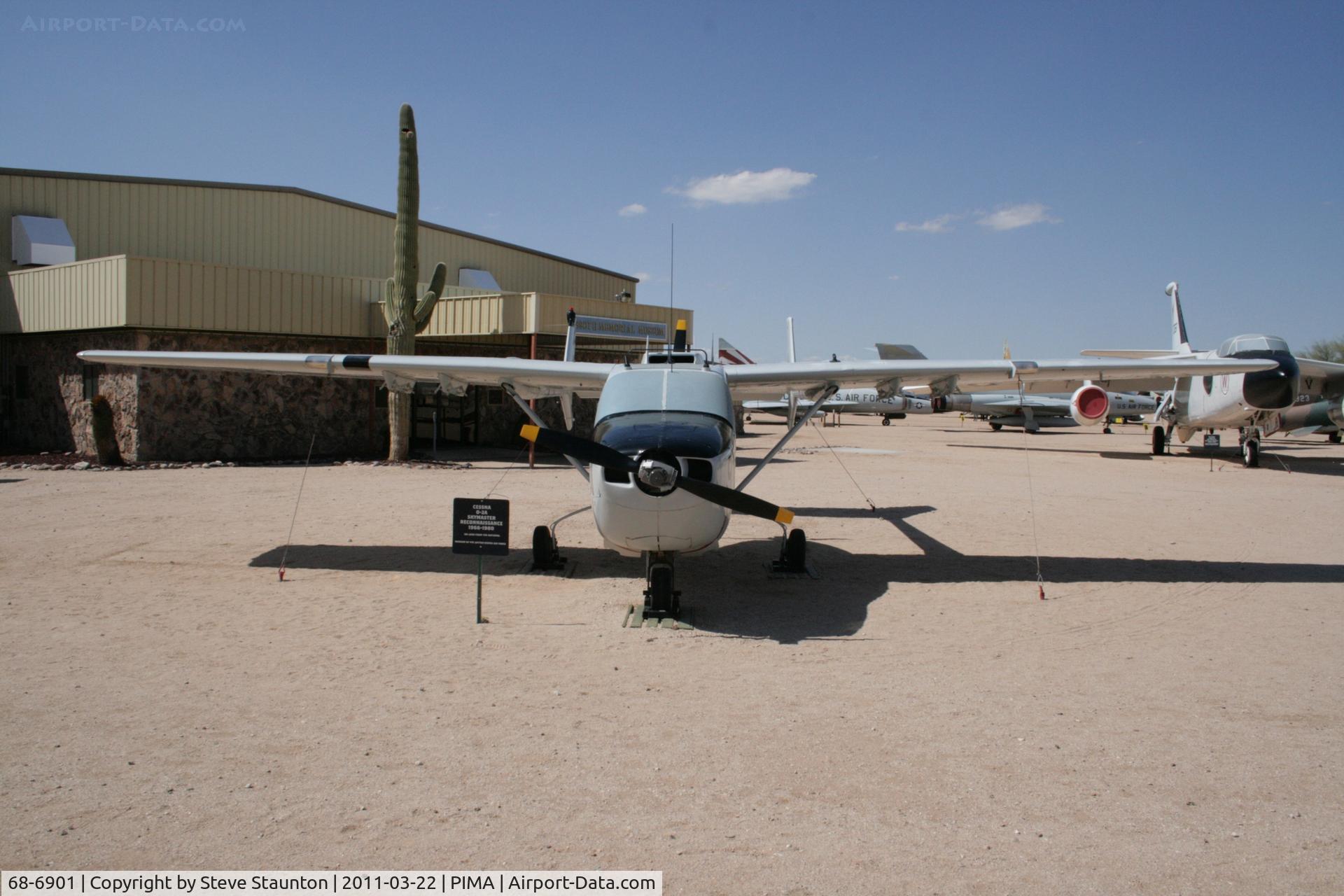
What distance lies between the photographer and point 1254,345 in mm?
22656

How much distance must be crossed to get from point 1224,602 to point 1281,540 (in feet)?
16.1

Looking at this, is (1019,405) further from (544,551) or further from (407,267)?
(544,551)

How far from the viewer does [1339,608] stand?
28.8 feet

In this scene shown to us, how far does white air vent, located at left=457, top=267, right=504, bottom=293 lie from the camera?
3170 cm

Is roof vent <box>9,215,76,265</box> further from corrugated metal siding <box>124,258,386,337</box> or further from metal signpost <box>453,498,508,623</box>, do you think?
metal signpost <box>453,498,508,623</box>

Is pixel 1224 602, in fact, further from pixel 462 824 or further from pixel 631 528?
pixel 462 824

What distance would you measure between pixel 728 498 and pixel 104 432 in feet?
61.0

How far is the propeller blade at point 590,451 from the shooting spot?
24.3 feet

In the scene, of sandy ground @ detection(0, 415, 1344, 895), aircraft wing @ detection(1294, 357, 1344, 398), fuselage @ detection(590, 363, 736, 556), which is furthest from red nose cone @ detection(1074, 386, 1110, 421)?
fuselage @ detection(590, 363, 736, 556)

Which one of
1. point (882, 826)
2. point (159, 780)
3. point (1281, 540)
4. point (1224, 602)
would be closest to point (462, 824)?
point (159, 780)

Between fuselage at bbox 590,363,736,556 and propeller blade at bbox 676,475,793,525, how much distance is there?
0.13m

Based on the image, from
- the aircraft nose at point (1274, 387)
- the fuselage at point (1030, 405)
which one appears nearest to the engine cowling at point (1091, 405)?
the aircraft nose at point (1274, 387)

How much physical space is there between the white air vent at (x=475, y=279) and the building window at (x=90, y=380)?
12702 millimetres

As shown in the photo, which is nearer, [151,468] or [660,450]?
[660,450]
